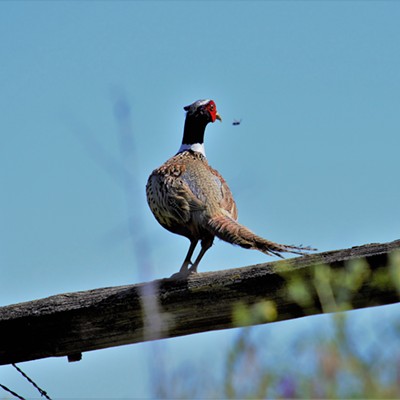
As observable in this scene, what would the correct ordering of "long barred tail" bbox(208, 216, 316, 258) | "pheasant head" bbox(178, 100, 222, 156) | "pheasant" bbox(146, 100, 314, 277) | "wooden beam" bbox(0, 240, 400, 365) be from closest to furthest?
"wooden beam" bbox(0, 240, 400, 365), "long barred tail" bbox(208, 216, 316, 258), "pheasant" bbox(146, 100, 314, 277), "pheasant head" bbox(178, 100, 222, 156)

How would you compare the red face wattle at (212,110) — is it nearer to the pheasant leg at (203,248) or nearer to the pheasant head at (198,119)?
the pheasant head at (198,119)

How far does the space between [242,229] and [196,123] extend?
232cm

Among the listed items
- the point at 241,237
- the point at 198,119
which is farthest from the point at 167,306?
the point at 198,119

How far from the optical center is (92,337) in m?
4.43

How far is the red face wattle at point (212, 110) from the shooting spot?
7.88 m

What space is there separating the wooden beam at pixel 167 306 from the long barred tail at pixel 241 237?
1.56 feet

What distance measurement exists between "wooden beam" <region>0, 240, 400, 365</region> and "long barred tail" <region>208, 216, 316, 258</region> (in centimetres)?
48

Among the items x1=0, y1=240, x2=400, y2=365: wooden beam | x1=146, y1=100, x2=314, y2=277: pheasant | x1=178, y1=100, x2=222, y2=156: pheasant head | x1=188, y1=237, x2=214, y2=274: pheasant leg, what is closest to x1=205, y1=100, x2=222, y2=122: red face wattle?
x1=178, y1=100, x2=222, y2=156: pheasant head

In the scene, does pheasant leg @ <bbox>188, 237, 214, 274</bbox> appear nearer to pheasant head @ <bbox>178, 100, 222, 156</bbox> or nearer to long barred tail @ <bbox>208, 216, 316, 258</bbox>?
long barred tail @ <bbox>208, 216, 316, 258</bbox>

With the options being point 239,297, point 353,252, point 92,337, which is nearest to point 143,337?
point 92,337

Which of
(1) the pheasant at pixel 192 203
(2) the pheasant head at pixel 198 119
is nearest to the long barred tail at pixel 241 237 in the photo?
(1) the pheasant at pixel 192 203

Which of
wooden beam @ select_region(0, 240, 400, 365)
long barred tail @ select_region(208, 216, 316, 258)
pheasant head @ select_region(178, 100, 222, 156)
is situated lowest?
wooden beam @ select_region(0, 240, 400, 365)

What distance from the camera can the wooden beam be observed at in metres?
3.95

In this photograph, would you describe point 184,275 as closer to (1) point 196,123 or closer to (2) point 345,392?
(2) point 345,392
